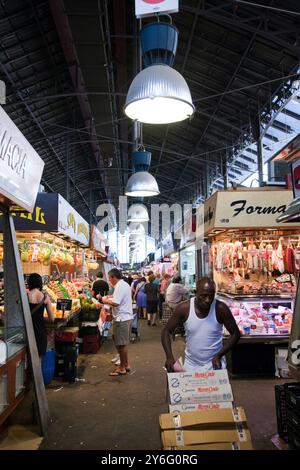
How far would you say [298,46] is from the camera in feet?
28.9

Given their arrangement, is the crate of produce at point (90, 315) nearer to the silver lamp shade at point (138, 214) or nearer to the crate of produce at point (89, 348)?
the crate of produce at point (89, 348)

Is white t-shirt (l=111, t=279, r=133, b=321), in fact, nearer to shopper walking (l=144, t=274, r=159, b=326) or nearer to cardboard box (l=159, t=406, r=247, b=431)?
cardboard box (l=159, t=406, r=247, b=431)

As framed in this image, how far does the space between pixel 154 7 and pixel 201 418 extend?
11.9ft

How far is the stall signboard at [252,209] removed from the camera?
7.95 meters

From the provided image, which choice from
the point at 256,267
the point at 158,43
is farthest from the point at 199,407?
the point at 256,267

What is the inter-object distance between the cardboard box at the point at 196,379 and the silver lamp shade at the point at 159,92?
2492 mm

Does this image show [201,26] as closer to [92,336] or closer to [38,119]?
[38,119]

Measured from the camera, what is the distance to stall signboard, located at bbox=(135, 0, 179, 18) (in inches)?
156

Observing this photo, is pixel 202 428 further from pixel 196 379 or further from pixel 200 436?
pixel 196 379

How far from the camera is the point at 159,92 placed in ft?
13.0

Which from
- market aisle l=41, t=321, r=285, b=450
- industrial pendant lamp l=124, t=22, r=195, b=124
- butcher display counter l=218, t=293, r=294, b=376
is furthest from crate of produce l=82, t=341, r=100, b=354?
industrial pendant lamp l=124, t=22, r=195, b=124

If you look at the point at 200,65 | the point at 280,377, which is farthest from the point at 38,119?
the point at 280,377

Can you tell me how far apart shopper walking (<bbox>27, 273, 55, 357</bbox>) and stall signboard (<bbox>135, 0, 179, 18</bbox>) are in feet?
12.7

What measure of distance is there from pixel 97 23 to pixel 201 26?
355cm
